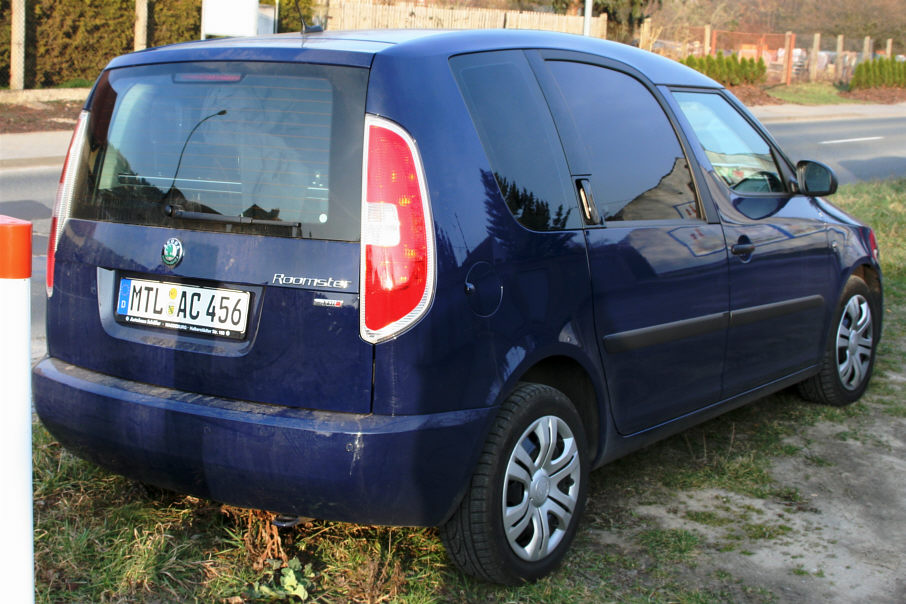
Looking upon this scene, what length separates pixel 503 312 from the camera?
2973mm

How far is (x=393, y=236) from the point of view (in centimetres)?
276

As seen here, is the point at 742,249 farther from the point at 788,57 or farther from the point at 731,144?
the point at 788,57

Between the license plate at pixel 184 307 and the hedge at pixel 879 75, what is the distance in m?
46.5

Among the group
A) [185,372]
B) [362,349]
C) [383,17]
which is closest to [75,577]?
[185,372]

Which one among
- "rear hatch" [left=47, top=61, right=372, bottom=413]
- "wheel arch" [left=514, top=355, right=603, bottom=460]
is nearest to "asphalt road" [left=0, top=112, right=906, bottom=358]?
"rear hatch" [left=47, top=61, right=372, bottom=413]

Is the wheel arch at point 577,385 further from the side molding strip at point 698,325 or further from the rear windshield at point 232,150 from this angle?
the rear windshield at point 232,150

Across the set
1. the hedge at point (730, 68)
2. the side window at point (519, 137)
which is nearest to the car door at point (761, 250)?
the side window at point (519, 137)

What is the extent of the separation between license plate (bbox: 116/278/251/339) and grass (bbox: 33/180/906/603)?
0.75 metres

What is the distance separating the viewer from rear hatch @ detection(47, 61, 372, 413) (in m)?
2.79

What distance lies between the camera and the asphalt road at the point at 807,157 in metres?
8.46

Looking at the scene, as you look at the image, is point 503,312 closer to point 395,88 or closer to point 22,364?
point 395,88

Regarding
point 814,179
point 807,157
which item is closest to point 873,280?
point 814,179

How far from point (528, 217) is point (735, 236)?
140 centimetres

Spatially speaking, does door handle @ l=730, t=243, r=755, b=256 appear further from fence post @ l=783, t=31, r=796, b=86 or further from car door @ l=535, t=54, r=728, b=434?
fence post @ l=783, t=31, r=796, b=86
